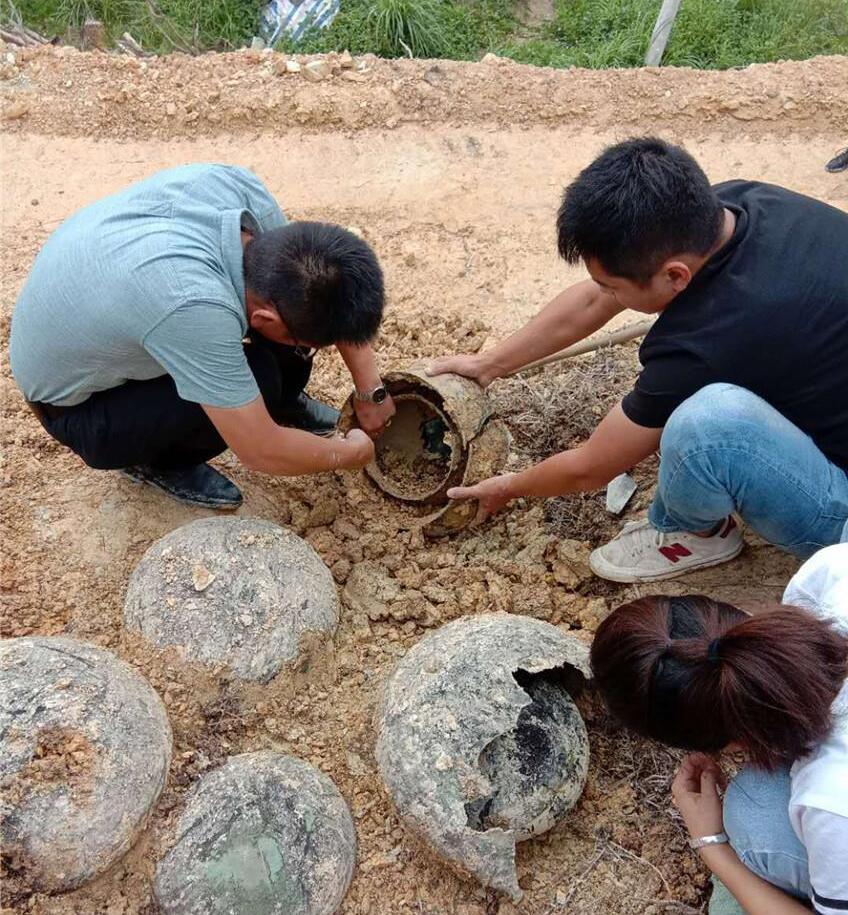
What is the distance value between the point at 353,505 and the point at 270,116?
3024mm

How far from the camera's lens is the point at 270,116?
207 inches

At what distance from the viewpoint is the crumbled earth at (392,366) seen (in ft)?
7.89

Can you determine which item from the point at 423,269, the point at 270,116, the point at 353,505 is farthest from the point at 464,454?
the point at 270,116

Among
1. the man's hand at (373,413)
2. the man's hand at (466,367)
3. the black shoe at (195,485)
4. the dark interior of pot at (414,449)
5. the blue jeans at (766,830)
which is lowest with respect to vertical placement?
the black shoe at (195,485)

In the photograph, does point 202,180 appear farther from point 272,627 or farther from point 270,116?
point 270,116

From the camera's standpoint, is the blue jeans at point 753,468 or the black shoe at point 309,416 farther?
the black shoe at point 309,416

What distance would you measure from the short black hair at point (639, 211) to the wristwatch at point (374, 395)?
987mm

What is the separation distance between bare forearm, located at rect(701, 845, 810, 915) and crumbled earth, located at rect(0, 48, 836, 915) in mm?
277

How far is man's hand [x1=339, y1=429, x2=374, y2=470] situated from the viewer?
2.97 m

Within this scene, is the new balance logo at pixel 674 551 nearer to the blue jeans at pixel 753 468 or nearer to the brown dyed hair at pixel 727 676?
the blue jeans at pixel 753 468

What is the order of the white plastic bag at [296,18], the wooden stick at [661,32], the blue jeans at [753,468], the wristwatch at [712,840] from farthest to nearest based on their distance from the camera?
1. the white plastic bag at [296,18]
2. the wooden stick at [661,32]
3. the blue jeans at [753,468]
4. the wristwatch at [712,840]

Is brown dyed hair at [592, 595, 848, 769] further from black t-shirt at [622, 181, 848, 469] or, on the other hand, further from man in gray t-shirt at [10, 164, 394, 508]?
man in gray t-shirt at [10, 164, 394, 508]

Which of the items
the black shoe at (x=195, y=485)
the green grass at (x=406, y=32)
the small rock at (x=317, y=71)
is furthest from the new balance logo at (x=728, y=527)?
the green grass at (x=406, y=32)

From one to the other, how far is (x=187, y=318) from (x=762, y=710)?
178 centimetres
